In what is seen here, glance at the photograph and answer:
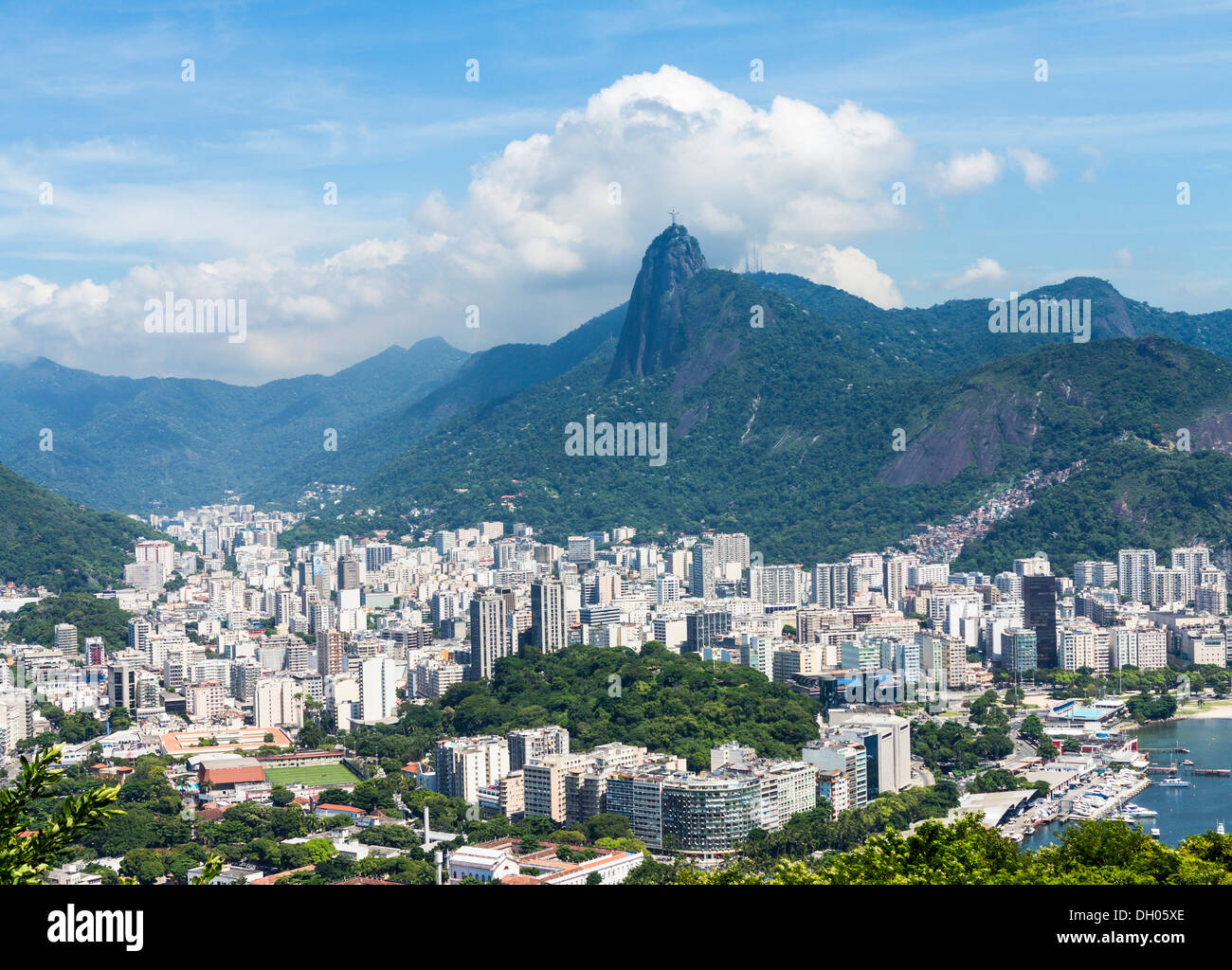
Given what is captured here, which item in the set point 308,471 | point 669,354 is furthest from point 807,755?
point 308,471

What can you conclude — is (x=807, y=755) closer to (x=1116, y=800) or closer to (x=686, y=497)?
(x=1116, y=800)

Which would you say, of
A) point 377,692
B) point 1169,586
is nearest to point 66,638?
point 377,692

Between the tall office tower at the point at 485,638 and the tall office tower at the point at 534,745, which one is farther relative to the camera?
the tall office tower at the point at 485,638

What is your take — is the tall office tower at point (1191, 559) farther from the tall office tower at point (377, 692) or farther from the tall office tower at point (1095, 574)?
the tall office tower at point (377, 692)

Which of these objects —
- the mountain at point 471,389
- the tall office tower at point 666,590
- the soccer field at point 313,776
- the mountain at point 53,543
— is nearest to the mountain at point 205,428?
the mountain at point 471,389

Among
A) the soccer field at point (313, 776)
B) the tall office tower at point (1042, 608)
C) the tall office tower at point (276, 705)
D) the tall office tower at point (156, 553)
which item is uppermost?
the tall office tower at point (156, 553)

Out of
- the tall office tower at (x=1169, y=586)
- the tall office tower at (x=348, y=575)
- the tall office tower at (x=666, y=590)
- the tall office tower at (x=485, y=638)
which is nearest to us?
the tall office tower at (x=485, y=638)
